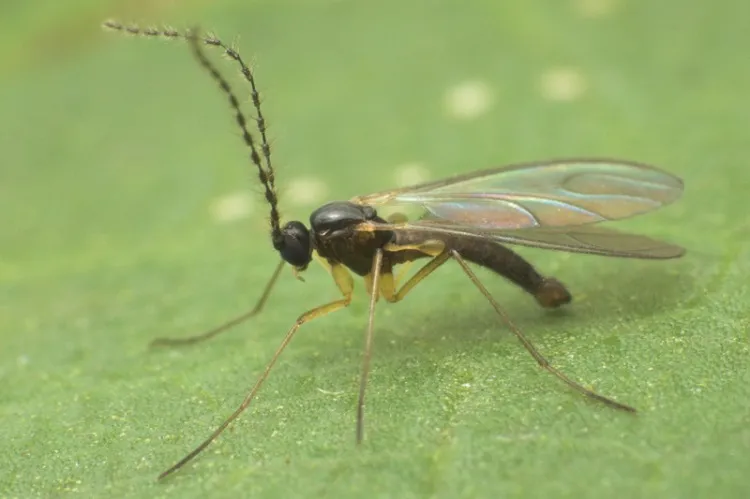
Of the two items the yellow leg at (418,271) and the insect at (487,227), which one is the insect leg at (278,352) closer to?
the insect at (487,227)

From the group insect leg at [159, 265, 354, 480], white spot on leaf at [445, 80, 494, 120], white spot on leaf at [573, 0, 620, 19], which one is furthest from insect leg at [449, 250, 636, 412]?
white spot on leaf at [573, 0, 620, 19]

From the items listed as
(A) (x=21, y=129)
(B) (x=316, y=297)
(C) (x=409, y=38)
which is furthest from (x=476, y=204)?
(A) (x=21, y=129)

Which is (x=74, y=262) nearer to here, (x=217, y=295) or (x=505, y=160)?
(x=217, y=295)

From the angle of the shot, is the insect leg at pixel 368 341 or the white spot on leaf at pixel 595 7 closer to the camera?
the insect leg at pixel 368 341

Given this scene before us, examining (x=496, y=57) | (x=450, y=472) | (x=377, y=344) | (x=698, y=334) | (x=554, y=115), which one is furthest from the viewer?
(x=496, y=57)

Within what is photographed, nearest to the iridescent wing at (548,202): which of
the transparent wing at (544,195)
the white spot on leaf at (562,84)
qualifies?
the transparent wing at (544,195)

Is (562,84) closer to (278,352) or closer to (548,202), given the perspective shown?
(548,202)
